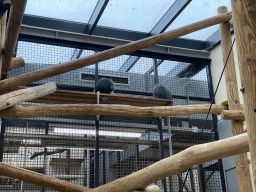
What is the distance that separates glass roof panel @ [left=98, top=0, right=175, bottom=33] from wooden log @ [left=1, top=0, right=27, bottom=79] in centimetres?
238

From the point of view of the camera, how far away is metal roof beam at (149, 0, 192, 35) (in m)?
4.97

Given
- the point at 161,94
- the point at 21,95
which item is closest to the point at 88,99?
the point at 161,94

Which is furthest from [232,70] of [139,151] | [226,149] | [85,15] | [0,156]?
[0,156]

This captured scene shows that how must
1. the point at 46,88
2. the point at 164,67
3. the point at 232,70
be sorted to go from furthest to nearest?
1. the point at 164,67
2. the point at 232,70
3. the point at 46,88

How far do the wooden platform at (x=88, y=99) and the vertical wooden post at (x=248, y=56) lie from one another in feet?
9.72

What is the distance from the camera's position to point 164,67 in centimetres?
593

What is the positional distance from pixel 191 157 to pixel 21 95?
1.55 m

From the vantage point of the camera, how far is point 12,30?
2.58 metres

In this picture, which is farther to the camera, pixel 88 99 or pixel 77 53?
pixel 77 53

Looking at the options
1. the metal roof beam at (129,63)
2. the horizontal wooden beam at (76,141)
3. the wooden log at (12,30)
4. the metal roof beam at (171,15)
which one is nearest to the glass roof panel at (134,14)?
the metal roof beam at (171,15)

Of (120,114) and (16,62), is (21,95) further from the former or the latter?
(120,114)

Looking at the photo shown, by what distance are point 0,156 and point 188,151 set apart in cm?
316

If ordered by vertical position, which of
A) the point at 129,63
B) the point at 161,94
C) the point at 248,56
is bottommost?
the point at 248,56

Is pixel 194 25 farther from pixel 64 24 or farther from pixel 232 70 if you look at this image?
pixel 64 24
